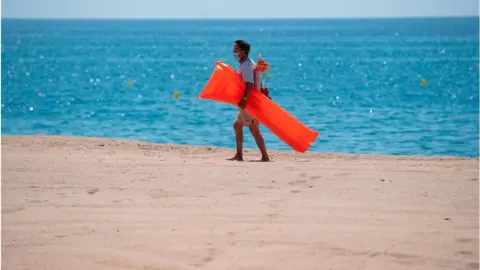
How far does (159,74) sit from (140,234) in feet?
145

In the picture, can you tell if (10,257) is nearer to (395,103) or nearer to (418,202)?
(418,202)

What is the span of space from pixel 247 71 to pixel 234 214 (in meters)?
3.49

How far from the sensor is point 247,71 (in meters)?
11.0

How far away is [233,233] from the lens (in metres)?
7.20

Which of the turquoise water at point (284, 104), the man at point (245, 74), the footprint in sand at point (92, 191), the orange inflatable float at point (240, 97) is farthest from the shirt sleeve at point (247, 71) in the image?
the turquoise water at point (284, 104)

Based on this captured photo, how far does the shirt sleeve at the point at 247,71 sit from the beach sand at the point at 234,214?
1.03 meters

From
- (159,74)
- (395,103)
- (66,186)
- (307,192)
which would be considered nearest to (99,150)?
(66,186)

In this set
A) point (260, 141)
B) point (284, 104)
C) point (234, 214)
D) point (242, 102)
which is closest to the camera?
point (234, 214)

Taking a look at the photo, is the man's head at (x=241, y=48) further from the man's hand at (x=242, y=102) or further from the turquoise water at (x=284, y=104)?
the turquoise water at (x=284, y=104)

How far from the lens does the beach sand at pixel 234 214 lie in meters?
6.65

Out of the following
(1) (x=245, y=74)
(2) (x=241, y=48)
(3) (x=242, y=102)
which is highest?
(2) (x=241, y=48)

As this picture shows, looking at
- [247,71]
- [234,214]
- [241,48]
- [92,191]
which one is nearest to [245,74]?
[247,71]

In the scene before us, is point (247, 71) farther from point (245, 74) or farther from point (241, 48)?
point (241, 48)

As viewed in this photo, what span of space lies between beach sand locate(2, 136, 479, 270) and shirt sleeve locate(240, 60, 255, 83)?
103 centimetres
